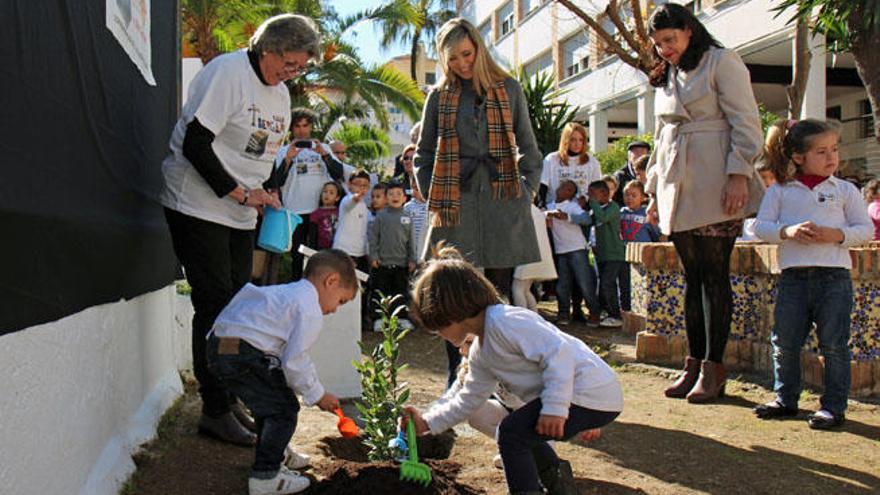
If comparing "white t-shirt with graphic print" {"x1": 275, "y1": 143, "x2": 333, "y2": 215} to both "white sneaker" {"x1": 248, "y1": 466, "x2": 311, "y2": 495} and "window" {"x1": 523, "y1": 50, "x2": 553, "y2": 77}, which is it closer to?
"white sneaker" {"x1": 248, "y1": 466, "x2": 311, "y2": 495}

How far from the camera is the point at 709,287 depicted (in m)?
4.73

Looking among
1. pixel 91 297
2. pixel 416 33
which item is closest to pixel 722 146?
pixel 91 297

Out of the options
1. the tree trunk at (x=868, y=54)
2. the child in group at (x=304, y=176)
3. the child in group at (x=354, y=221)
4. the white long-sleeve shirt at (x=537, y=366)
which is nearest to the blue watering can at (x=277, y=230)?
the white long-sleeve shirt at (x=537, y=366)

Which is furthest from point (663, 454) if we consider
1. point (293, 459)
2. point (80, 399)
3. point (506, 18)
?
point (506, 18)

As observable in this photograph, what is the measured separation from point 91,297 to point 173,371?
2.09m

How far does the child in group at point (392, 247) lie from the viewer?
8.92 meters

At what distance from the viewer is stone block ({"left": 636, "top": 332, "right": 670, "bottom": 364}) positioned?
5.96 metres

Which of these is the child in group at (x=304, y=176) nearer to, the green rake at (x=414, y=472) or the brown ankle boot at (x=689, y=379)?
the brown ankle boot at (x=689, y=379)

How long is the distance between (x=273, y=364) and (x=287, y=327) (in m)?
0.15

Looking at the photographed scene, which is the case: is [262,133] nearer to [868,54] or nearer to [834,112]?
[868,54]

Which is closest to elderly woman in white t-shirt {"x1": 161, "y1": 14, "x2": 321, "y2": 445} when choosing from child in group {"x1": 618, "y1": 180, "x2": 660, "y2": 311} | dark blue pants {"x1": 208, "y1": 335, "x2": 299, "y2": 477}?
dark blue pants {"x1": 208, "y1": 335, "x2": 299, "y2": 477}

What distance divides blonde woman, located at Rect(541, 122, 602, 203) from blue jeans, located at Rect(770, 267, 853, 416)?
450 centimetres

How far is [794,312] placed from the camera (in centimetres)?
443

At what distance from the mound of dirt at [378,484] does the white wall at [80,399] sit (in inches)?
31.5
